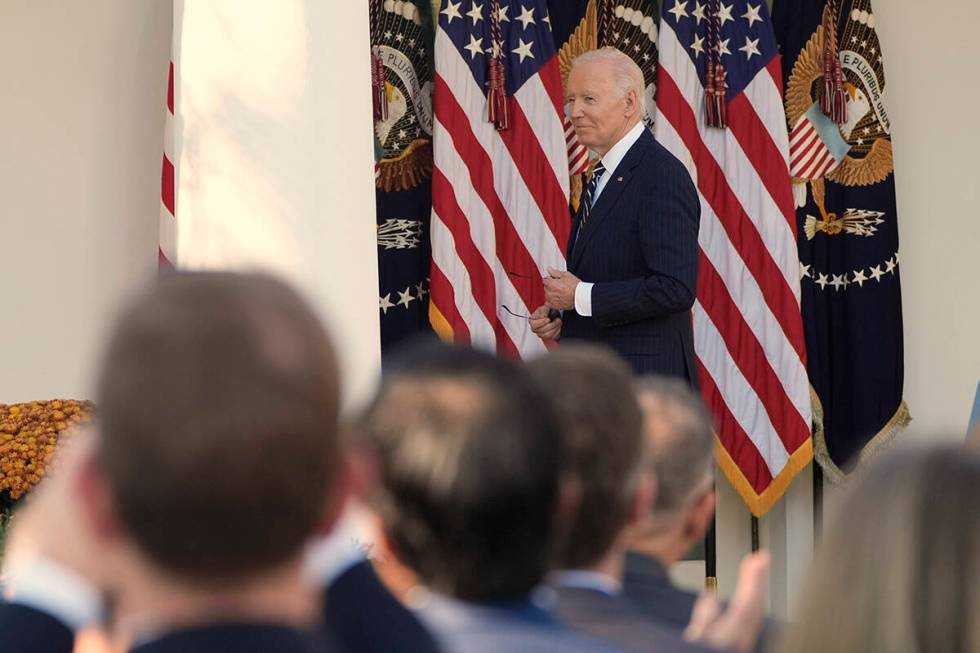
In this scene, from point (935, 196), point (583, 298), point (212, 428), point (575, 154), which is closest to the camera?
point (212, 428)

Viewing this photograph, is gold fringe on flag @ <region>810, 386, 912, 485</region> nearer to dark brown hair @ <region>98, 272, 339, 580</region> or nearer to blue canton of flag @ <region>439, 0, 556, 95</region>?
blue canton of flag @ <region>439, 0, 556, 95</region>

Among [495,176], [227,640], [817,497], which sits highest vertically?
[495,176]

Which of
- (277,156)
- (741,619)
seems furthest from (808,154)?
(741,619)

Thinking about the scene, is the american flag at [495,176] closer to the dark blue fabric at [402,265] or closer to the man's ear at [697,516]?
the dark blue fabric at [402,265]

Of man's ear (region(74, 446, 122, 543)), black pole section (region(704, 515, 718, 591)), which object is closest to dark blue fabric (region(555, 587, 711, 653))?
man's ear (region(74, 446, 122, 543))

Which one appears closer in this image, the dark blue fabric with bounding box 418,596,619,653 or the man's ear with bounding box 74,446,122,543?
the man's ear with bounding box 74,446,122,543

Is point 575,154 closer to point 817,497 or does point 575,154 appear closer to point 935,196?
point 935,196

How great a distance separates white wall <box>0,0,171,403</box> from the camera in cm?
539

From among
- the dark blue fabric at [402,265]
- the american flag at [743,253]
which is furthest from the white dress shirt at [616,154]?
the american flag at [743,253]

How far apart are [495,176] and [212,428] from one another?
191 inches

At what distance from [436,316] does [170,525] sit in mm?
4589

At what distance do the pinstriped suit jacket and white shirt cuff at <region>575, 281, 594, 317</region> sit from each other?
0.02 m

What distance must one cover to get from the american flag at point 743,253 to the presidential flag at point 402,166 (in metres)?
0.91

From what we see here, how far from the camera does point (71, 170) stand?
5453 millimetres
